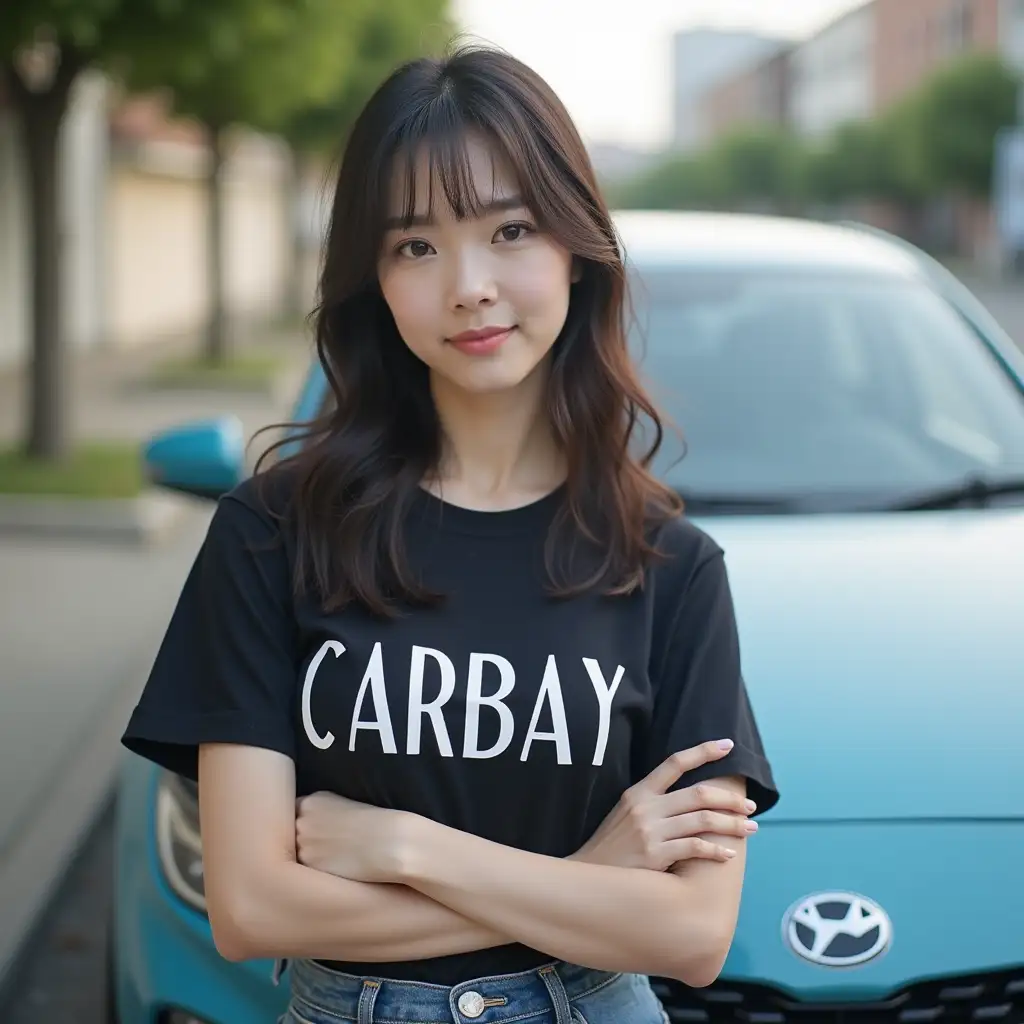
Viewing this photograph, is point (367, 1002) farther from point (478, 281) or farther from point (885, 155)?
point (885, 155)

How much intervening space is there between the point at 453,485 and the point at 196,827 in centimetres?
92

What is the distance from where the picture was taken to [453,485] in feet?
6.03

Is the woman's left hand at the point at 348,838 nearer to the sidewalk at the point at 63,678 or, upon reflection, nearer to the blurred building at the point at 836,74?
the sidewalk at the point at 63,678

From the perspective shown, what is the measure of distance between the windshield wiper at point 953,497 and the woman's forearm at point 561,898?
1.71 metres

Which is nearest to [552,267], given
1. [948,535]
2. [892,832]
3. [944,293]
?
[892,832]

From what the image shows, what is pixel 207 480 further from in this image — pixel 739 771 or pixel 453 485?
pixel 739 771

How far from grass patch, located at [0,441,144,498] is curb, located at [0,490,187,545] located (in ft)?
0.64

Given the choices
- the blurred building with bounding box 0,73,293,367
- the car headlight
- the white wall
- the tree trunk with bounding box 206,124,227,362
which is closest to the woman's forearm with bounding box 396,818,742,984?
the car headlight

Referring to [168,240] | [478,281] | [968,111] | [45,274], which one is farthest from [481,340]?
[968,111]

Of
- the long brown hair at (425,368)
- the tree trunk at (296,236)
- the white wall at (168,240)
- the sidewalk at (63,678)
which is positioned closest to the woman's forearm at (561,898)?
the long brown hair at (425,368)

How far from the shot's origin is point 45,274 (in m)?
9.92

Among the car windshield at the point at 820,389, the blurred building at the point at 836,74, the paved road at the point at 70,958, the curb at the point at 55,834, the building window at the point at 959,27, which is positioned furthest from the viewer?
the blurred building at the point at 836,74

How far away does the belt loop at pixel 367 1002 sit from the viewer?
1.67 metres

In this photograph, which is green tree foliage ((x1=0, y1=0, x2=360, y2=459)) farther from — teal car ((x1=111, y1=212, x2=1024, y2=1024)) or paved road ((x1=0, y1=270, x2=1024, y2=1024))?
teal car ((x1=111, y1=212, x2=1024, y2=1024))
